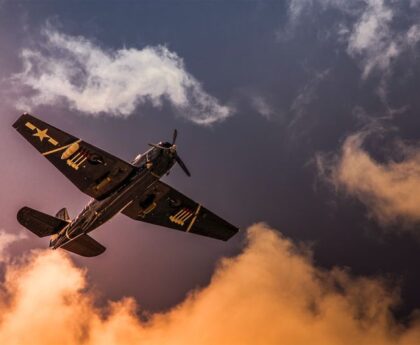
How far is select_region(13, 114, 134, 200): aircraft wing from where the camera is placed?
3606cm

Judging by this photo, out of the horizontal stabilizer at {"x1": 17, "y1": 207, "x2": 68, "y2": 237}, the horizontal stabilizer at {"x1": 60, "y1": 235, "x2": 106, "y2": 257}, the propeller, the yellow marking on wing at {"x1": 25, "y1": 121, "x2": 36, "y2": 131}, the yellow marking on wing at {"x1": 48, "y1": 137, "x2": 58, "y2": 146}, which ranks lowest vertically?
the horizontal stabilizer at {"x1": 17, "y1": 207, "x2": 68, "y2": 237}

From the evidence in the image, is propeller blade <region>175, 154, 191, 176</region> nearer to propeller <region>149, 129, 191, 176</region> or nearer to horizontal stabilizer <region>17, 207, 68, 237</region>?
propeller <region>149, 129, 191, 176</region>

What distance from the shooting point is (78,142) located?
3653 centimetres

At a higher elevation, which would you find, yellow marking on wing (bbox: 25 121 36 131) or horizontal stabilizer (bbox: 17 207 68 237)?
yellow marking on wing (bbox: 25 121 36 131)

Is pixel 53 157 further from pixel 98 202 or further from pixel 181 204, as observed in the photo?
pixel 181 204

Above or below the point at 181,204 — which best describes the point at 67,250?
below

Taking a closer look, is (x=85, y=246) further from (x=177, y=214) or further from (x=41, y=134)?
(x=41, y=134)

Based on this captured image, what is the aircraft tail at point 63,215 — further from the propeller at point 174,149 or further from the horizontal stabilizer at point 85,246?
the propeller at point 174,149

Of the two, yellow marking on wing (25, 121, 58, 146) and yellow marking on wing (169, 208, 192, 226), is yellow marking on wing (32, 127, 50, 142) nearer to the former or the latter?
yellow marking on wing (25, 121, 58, 146)

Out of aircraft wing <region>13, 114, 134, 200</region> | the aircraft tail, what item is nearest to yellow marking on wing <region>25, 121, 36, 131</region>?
aircraft wing <region>13, 114, 134, 200</region>

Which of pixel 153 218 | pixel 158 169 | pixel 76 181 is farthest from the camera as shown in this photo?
pixel 153 218

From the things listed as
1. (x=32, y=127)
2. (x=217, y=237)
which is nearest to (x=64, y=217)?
(x=32, y=127)

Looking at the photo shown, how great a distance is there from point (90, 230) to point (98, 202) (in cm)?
234

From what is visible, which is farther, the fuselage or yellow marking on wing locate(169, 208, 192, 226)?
yellow marking on wing locate(169, 208, 192, 226)
